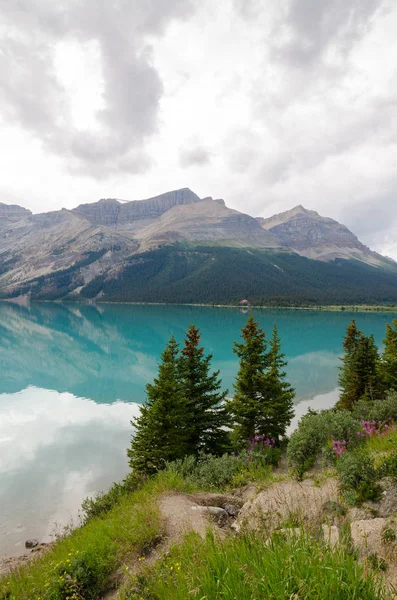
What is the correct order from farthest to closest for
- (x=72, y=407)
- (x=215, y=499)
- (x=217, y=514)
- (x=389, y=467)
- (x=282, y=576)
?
1. (x=72, y=407)
2. (x=215, y=499)
3. (x=217, y=514)
4. (x=389, y=467)
5. (x=282, y=576)

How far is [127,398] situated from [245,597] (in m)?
42.5

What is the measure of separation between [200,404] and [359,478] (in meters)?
13.3

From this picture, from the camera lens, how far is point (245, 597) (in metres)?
2.83

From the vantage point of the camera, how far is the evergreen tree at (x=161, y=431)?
1596cm

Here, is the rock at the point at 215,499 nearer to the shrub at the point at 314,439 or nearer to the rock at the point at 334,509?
the shrub at the point at 314,439

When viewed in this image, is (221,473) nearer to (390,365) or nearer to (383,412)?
(383,412)

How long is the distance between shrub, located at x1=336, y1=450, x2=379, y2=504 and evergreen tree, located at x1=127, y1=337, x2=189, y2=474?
10.2 metres

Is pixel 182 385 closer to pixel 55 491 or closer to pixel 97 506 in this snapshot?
pixel 97 506

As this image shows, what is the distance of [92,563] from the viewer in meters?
6.28

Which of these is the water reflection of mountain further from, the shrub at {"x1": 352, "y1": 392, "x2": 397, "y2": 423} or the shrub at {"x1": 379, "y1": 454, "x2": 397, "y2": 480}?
the shrub at {"x1": 379, "y1": 454, "x2": 397, "y2": 480}

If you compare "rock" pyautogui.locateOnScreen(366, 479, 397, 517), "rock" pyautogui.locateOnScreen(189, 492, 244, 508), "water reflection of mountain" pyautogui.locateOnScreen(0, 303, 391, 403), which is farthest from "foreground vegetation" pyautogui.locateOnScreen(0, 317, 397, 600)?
"water reflection of mountain" pyautogui.locateOnScreen(0, 303, 391, 403)

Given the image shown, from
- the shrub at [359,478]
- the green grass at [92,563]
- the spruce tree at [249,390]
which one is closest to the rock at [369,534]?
the shrub at [359,478]

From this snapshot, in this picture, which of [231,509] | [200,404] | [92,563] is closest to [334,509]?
[231,509]

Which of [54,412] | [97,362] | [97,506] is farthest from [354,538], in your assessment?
[97,362]
